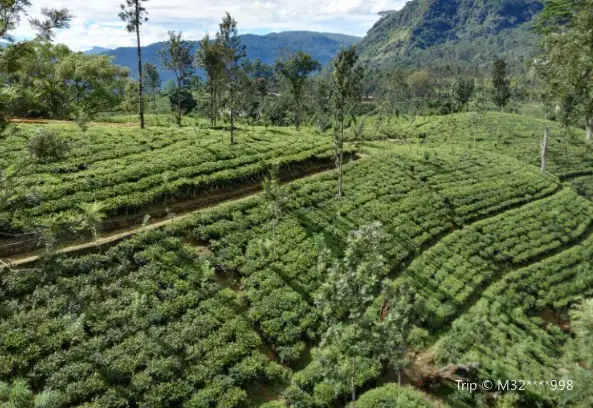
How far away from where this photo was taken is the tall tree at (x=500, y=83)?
84.8 meters

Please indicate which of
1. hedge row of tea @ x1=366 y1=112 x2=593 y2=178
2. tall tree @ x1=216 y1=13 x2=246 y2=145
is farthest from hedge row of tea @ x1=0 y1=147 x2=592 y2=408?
hedge row of tea @ x1=366 y1=112 x2=593 y2=178

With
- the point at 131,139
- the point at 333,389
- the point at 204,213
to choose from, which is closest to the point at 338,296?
the point at 333,389

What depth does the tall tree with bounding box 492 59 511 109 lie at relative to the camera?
84750 mm

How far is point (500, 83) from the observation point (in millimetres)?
88312

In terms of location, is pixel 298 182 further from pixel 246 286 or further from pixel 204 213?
pixel 246 286

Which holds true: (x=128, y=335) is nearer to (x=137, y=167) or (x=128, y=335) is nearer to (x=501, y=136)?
(x=137, y=167)

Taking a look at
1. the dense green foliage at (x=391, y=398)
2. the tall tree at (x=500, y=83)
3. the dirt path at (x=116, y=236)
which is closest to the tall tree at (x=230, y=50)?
the dirt path at (x=116, y=236)

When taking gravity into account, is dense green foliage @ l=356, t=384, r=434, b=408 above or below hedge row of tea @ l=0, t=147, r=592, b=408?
below

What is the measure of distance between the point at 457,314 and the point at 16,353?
915 inches

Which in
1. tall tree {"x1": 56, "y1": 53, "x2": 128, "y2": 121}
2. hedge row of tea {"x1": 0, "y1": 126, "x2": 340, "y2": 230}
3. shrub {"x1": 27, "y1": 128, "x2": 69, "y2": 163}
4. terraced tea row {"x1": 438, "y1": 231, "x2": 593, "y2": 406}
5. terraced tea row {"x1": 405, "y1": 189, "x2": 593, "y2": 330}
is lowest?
terraced tea row {"x1": 438, "y1": 231, "x2": 593, "y2": 406}

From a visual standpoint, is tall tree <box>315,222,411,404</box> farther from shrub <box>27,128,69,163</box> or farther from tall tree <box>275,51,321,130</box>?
tall tree <box>275,51,321,130</box>

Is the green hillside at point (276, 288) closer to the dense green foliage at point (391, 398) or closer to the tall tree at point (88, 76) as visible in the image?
the dense green foliage at point (391, 398)

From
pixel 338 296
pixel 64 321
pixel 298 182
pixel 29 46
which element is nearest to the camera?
pixel 29 46

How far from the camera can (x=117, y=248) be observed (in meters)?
21.9
